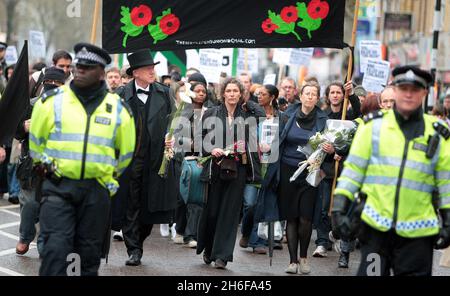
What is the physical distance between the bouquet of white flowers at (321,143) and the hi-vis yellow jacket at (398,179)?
3.80m

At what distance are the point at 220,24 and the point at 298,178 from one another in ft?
7.00

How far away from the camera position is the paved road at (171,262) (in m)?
11.5

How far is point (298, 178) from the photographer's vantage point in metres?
11.9

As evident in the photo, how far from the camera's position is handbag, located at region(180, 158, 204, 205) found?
13.4 metres

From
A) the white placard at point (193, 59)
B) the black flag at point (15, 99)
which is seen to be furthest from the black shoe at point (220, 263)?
the white placard at point (193, 59)

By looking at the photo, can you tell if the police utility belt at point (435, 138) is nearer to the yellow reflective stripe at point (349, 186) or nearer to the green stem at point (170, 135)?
the yellow reflective stripe at point (349, 186)

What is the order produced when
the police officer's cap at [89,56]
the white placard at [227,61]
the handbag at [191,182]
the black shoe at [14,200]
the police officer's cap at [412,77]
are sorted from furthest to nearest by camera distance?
the white placard at [227,61] → the black shoe at [14,200] → the handbag at [191,182] → the police officer's cap at [89,56] → the police officer's cap at [412,77]

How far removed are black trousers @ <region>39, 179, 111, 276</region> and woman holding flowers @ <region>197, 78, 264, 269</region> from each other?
134 inches

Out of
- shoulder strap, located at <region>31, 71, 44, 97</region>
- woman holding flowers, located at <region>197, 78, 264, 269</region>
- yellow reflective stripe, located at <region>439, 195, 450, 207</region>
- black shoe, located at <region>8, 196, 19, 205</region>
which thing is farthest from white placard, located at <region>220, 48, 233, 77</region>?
yellow reflective stripe, located at <region>439, 195, 450, 207</region>

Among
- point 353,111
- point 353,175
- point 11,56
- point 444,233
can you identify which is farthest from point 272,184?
point 11,56

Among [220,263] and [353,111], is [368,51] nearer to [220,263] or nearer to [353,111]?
[353,111]

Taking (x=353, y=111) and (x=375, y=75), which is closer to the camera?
(x=353, y=111)
